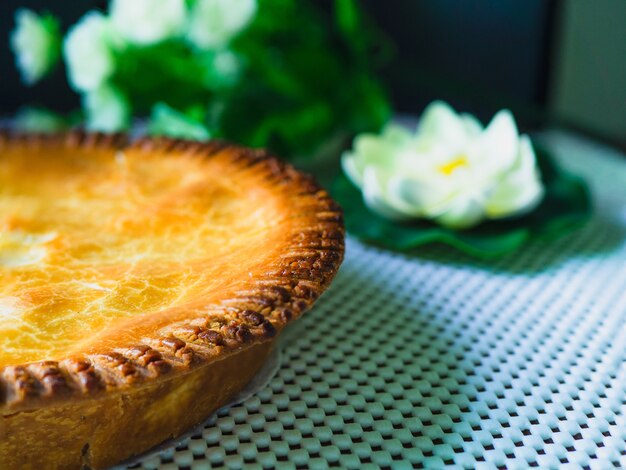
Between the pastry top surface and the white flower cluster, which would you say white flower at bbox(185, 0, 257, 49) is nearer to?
the white flower cluster

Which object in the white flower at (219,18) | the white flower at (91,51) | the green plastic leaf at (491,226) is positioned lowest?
the green plastic leaf at (491,226)

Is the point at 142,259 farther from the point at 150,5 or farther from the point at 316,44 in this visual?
the point at 316,44

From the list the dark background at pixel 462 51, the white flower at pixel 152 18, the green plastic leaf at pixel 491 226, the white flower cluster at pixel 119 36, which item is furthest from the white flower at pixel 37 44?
the green plastic leaf at pixel 491 226

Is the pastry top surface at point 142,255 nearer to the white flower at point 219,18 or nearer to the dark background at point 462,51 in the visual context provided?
the white flower at point 219,18

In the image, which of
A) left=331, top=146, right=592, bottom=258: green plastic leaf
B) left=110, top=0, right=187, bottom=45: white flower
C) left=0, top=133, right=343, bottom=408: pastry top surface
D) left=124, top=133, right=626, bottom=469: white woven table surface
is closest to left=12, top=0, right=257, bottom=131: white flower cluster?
left=110, top=0, right=187, bottom=45: white flower

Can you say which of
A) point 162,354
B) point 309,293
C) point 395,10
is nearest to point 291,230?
point 309,293

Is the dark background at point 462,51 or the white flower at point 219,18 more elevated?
the white flower at point 219,18

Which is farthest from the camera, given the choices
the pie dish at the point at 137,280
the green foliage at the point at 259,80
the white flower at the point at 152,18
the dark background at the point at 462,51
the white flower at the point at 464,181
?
the dark background at the point at 462,51

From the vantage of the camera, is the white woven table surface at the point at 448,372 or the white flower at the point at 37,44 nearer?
the white woven table surface at the point at 448,372
